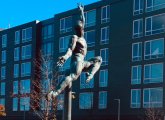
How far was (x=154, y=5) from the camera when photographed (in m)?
60.7

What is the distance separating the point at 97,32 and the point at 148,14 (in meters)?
9.67

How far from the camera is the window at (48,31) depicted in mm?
79144

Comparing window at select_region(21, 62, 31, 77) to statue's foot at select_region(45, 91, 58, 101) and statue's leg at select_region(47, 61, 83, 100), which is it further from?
statue's foot at select_region(45, 91, 58, 101)

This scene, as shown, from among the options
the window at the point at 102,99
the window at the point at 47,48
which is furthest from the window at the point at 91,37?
the window at the point at 47,48

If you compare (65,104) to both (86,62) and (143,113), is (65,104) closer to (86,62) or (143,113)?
(86,62)

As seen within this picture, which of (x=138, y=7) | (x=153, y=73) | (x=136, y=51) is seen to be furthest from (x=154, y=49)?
(x=138, y=7)

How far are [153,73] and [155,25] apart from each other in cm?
616

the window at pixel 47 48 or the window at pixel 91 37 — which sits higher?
the window at pixel 91 37

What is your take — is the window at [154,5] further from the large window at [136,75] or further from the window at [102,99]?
the window at [102,99]

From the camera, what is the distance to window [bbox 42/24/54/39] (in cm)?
7914

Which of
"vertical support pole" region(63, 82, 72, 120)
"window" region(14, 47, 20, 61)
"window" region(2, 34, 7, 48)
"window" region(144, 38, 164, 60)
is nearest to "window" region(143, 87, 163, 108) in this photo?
"window" region(144, 38, 164, 60)

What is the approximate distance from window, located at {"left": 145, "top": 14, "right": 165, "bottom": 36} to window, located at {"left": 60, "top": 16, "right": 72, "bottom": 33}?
1601 cm

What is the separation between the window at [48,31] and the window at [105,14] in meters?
13.1

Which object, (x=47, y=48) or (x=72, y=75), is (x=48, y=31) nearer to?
(x=47, y=48)
